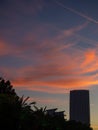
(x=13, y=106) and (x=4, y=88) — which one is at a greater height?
(x=4, y=88)

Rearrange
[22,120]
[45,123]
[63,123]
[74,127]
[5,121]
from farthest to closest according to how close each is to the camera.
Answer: [74,127]
[63,123]
[45,123]
[22,120]
[5,121]

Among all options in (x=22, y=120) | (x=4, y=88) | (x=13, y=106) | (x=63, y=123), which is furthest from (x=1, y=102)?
(x=63, y=123)

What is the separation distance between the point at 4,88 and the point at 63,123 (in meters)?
29.4

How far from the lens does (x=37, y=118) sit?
87625 mm

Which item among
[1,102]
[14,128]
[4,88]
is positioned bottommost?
[14,128]

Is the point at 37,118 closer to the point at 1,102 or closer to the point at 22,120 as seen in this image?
the point at 22,120

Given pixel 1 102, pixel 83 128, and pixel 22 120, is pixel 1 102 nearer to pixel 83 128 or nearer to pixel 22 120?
pixel 22 120

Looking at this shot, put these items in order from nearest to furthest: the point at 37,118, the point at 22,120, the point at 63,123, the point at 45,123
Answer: the point at 22,120 → the point at 37,118 → the point at 45,123 → the point at 63,123

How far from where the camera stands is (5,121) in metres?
66.8

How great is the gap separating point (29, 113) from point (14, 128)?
1070 cm

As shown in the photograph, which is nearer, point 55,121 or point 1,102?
point 1,102

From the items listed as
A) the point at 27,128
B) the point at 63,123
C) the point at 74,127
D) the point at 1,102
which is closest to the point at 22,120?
the point at 27,128

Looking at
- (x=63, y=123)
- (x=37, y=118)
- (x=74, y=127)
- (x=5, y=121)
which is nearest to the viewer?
(x=5, y=121)

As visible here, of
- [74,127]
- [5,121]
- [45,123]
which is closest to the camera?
[5,121]
